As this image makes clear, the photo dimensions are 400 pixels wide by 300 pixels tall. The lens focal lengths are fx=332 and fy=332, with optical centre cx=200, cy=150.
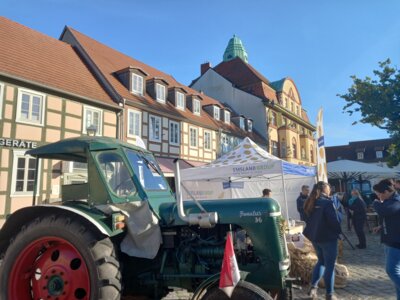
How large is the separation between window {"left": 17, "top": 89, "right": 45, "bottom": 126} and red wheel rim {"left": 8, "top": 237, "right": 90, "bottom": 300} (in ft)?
33.7

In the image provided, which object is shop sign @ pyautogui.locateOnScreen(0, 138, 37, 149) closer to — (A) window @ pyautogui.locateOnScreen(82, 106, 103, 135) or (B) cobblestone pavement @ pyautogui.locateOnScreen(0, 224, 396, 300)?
(A) window @ pyautogui.locateOnScreen(82, 106, 103, 135)

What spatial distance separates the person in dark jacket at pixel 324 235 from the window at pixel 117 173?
2.70 metres

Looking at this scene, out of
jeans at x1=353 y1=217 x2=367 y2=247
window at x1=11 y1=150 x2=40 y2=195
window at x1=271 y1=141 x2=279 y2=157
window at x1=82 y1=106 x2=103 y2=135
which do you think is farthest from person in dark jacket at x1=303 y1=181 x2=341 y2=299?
window at x1=271 y1=141 x2=279 y2=157

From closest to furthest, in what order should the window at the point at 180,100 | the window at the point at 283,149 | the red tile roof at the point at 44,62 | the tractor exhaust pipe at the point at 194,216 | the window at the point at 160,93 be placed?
the tractor exhaust pipe at the point at 194,216, the red tile roof at the point at 44,62, the window at the point at 160,93, the window at the point at 180,100, the window at the point at 283,149

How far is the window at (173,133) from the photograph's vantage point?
19534 millimetres

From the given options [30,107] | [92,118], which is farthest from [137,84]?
[30,107]

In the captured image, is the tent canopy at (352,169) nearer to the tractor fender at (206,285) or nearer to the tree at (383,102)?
the tree at (383,102)

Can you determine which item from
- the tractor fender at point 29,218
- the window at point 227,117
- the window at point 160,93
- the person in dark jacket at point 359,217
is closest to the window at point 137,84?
the window at point 160,93

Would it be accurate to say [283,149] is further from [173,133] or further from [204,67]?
[173,133]

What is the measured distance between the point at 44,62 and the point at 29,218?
42.8 ft

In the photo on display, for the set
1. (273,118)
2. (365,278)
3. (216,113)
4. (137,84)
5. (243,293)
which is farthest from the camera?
(273,118)

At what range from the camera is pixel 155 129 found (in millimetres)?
18531

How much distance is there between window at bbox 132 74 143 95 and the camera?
18.4 metres

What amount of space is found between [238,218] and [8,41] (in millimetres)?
14666
